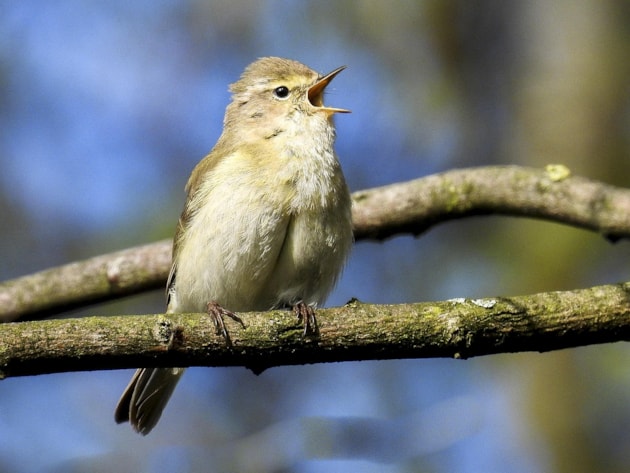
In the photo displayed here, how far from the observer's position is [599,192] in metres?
5.32

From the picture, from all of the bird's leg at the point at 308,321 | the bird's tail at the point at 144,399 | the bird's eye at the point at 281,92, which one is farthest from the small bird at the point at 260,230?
the bird's leg at the point at 308,321

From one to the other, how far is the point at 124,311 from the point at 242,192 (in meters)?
4.19

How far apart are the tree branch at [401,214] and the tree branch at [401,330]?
195cm

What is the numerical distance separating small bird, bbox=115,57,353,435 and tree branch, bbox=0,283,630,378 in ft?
3.14

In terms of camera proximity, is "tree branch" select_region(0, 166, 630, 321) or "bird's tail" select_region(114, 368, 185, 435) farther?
"tree branch" select_region(0, 166, 630, 321)

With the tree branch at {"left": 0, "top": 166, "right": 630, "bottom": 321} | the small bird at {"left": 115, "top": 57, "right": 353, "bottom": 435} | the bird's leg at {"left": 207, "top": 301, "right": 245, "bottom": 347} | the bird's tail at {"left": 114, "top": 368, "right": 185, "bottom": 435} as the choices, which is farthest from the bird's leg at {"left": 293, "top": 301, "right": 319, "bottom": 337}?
the tree branch at {"left": 0, "top": 166, "right": 630, "bottom": 321}

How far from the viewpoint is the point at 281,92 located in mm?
5750

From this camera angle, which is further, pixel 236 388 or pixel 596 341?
pixel 236 388

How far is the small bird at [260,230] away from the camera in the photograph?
4.68m

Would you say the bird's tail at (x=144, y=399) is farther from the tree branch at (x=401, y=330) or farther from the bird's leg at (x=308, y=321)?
the bird's leg at (x=308, y=321)

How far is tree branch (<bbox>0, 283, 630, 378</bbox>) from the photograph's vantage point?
334 centimetres

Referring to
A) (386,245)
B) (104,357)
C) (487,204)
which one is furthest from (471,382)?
(104,357)

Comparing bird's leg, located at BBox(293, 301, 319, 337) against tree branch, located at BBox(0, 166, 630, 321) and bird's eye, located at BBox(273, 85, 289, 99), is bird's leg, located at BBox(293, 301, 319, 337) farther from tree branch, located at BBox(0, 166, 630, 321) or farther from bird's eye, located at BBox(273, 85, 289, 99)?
bird's eye, located at BBox(273, 85, 289, 99)

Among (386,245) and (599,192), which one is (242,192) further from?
(386,245)
